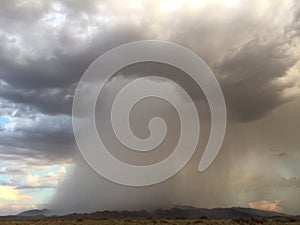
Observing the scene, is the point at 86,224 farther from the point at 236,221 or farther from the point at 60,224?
the point at 236,221

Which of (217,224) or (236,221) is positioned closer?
(217,224)

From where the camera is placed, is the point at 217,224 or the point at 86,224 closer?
the point at 217,224

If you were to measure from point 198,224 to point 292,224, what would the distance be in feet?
63.5

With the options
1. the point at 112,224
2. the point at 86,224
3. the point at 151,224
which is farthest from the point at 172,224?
the point at 86,224

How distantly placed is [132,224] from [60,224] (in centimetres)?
1666

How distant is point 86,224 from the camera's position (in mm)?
90812

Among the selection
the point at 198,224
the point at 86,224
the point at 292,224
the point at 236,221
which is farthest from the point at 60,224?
the point at 292,224

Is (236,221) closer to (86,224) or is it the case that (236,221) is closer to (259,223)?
(259,223)

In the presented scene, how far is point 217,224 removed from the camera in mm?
85000

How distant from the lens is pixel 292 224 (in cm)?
8512

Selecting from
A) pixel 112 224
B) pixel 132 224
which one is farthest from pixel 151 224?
pixel 112 224

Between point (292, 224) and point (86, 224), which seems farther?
point (86, 224)

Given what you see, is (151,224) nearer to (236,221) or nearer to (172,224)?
(172,224)

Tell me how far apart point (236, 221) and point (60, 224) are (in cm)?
3873
